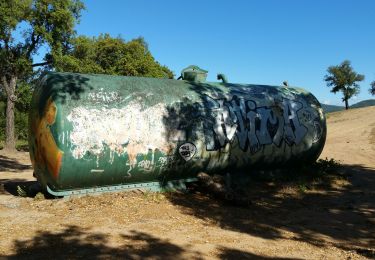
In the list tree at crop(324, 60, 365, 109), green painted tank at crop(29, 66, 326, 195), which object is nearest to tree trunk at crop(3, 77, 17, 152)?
green painted tank at crop(29, 66, 326, 195)

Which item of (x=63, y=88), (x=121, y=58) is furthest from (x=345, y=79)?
(x=63, y=88)

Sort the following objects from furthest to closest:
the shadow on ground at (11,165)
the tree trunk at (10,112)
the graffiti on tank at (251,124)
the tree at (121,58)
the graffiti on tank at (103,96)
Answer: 1. the tree at (121,58)
2. the tree trunk at (10,112)
3. the shadow on ground at (11,165)
4. the graffiti on tank at (251,124)
5. the graffiti on tank at (103,96)

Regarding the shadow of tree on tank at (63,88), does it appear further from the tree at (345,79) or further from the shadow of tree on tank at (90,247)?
the tree at (345,79)

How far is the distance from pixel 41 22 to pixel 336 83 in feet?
192

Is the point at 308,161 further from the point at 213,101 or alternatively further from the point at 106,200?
the point at 106,200

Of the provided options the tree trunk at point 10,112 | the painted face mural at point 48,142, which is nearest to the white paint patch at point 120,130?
the painted face mural at point 48,142

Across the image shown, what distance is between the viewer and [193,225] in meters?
8.62

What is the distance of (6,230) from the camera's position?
792cm

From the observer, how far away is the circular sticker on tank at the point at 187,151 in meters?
10.9

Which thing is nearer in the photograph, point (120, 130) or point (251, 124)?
point (120, 130)

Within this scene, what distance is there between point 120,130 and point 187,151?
1.95 meters

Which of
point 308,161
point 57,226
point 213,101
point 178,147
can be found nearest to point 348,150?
point 308,161

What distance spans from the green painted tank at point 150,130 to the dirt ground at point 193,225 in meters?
0.69

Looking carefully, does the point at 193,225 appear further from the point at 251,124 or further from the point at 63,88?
the point at 251,124
